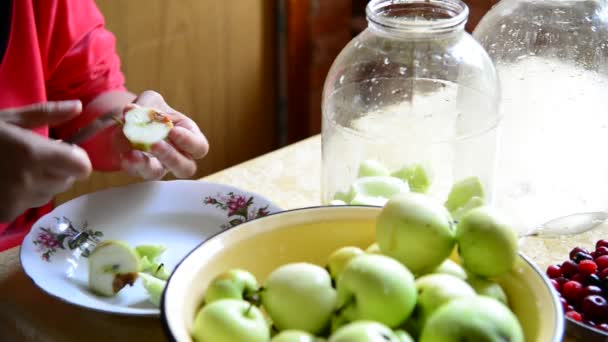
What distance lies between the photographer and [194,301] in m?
0.52

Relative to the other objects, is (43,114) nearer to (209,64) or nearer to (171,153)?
(171,153)

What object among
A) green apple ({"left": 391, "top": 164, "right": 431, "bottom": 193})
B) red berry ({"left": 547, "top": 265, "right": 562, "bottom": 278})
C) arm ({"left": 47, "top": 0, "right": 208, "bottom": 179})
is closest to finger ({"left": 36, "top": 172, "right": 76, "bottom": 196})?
arm ({"left": 47, "top": 0, "right": 208, "bottom": 179})

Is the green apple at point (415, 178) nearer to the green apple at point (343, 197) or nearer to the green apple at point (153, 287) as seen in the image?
the green apple at point (343, 197)

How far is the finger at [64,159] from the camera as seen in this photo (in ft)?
2.17

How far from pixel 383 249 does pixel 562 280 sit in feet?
0.67

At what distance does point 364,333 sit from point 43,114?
0.40 m

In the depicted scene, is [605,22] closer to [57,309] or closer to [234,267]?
[234,267]

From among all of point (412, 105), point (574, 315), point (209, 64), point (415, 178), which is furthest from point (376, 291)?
point (209, 64)

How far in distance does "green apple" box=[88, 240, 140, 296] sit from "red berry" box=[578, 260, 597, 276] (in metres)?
0.38

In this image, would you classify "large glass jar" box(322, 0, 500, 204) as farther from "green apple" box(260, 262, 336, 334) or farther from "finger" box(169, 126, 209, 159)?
"green apple" box(260, 262, 336, 334)

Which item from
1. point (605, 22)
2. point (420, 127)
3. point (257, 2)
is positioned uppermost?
point (605, 22)

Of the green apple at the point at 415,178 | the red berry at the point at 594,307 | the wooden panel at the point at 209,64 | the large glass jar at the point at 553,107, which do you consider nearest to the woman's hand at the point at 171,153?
the green apple at the point at 415,178

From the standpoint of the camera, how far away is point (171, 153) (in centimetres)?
83

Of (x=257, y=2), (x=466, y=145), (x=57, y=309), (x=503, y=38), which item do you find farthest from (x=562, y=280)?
(x=257, y=2)
